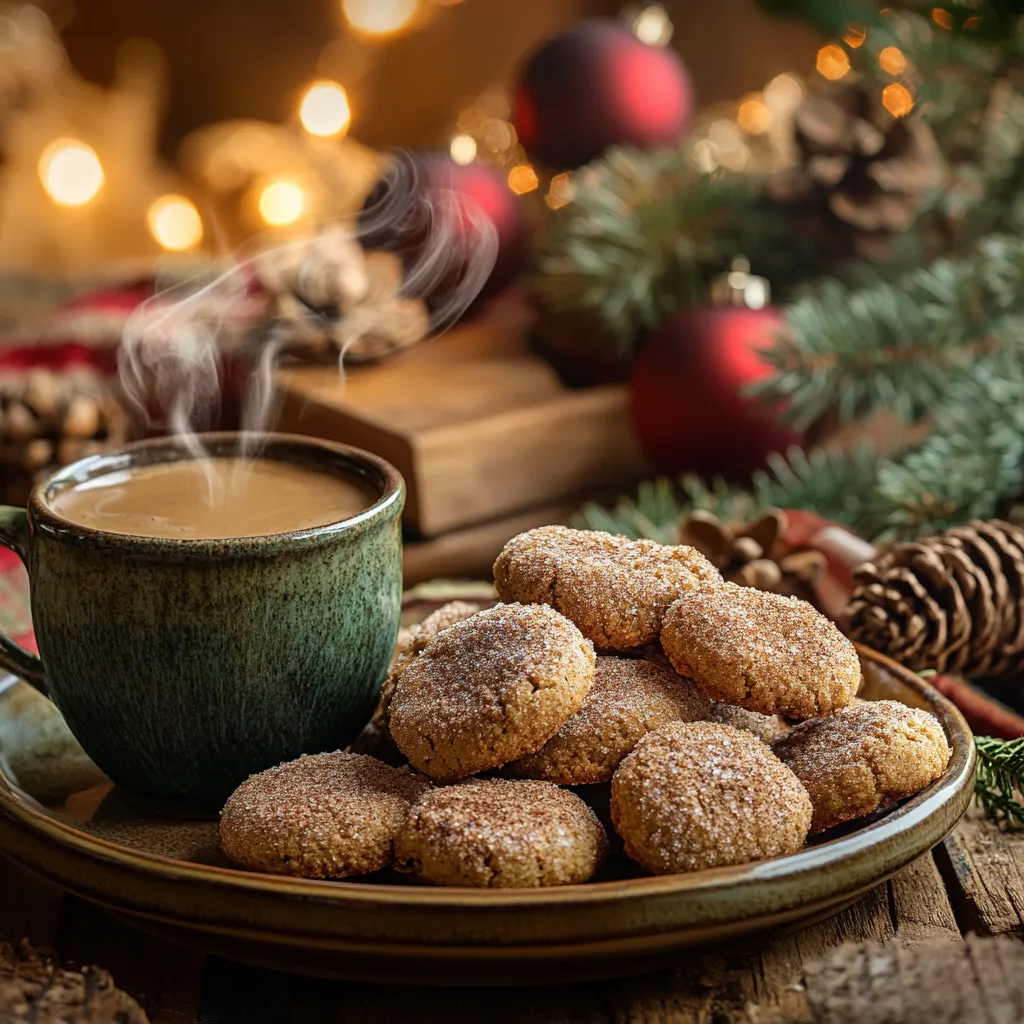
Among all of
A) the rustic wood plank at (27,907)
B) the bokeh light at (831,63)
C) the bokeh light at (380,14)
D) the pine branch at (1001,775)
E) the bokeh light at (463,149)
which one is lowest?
the rustic wood plank at (27,907)

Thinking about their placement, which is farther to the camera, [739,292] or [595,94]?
[595,94]

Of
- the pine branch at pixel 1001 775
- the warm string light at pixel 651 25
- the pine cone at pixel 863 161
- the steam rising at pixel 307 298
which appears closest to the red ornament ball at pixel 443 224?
the steam rising at pixel 307 298

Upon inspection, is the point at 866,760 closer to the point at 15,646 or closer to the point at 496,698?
the point at 496,698

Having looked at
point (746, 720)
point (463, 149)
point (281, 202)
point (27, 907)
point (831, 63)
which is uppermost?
point (831, 63)

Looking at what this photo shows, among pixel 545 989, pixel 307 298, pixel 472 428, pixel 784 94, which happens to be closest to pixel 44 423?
pixel 307 298

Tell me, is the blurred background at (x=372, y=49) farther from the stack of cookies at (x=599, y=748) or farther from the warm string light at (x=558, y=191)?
the stack of cookies at (x=599, y=748)

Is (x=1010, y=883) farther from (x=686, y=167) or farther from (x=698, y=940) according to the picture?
(x=686, y=167)
